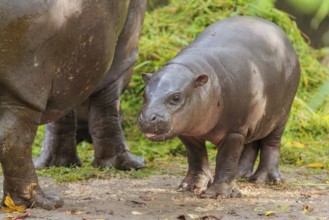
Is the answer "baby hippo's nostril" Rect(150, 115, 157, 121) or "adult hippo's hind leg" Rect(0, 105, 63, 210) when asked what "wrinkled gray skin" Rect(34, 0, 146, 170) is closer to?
"baby hippo's nostril" Rect(150, 115, 157, 121)

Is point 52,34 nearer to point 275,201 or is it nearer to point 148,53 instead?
point 275,201

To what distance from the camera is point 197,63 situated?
362 centimetres

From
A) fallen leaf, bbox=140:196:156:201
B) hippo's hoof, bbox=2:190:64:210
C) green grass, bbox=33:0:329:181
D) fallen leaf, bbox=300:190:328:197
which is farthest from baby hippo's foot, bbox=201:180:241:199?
green grass, bbox=33:0:329:181

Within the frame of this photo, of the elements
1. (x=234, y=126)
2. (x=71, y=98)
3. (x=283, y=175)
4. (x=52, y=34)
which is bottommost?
(x=283, y=175)

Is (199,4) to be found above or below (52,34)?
above

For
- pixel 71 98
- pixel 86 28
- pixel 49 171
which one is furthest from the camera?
pixel 49 171

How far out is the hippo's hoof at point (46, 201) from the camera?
2.98 metres

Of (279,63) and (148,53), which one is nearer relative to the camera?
(279,63)

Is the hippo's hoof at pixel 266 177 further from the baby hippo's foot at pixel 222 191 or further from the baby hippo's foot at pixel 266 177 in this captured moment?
the baby hippo's foot at pixel 222 191

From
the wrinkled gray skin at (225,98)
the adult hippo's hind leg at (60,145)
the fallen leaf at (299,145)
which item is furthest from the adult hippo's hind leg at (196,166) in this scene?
the fallen leaf at (299,145)

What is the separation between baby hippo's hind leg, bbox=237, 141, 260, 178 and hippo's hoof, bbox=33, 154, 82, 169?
4.56ft

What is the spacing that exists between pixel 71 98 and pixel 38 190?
1.69 feet

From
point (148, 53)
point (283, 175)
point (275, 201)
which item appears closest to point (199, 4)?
point (148, 53)

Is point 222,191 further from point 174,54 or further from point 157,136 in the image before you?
point 174,54
